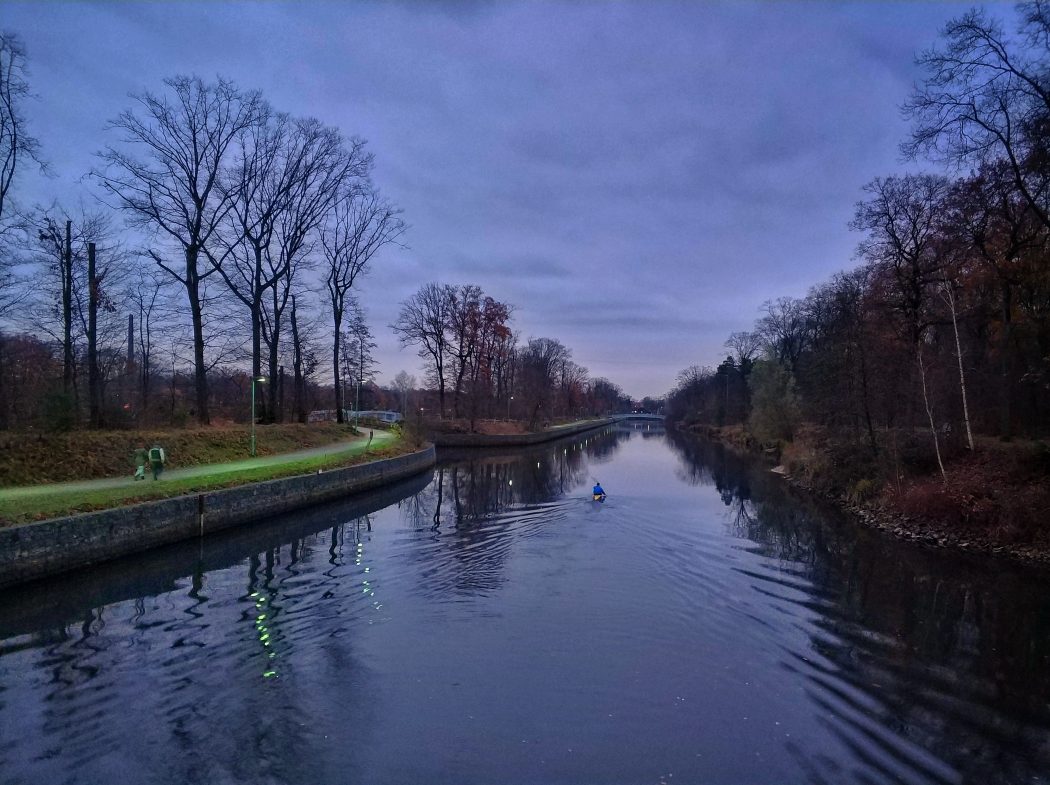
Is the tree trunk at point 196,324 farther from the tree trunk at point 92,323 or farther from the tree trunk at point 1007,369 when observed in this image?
the tree trunk at point 1007,369

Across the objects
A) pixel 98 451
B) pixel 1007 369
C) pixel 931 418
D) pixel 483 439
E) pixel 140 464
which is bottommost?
pixel 483 439

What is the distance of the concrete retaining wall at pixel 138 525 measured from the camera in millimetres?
11984

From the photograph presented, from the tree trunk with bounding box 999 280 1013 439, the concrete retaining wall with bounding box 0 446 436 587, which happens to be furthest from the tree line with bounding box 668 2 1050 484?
the concrete retaining wall with bounding box 0 446 436 587

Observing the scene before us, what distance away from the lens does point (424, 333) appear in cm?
5966

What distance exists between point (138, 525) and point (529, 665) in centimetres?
1116

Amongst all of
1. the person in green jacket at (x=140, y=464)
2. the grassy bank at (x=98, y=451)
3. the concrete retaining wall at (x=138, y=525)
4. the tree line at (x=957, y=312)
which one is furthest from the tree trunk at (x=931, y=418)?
the grassy bank at (x=98, y=451)

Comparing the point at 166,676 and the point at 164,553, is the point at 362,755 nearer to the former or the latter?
the point at 166,676

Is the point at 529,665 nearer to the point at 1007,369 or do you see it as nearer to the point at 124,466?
the point at 124,466

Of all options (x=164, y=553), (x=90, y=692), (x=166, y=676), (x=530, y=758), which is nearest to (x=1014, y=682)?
(x=530, y=758)

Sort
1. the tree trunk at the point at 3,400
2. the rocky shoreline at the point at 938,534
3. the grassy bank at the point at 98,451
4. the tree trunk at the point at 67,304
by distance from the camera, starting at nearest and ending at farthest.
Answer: the rocky shoreline at the point at 938,534 → the grassy bank at the point at 98,451 → the tree trunk at the point at 3,400 → the tree trunk at the point at 67,304

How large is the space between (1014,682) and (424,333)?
5472 centimetres

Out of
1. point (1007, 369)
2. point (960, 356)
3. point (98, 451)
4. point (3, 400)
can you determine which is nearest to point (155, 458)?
point (98, 451)

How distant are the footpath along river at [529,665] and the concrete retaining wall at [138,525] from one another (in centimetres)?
44

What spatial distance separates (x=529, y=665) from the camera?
852 cm
